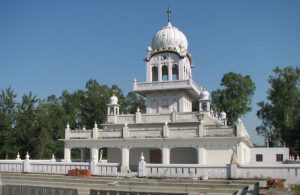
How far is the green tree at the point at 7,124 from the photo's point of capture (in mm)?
37250

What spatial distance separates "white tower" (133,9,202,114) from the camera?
113ft

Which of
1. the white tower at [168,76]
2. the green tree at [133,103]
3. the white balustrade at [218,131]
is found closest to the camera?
the white balustrade at [218,131]

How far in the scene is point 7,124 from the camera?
37.6 meters

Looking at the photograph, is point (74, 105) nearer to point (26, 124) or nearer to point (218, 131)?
point (26, 124)

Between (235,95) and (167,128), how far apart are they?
28933 millimetres

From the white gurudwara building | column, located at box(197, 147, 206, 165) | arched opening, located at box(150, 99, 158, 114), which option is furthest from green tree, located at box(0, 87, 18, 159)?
column, located at box(197, 147, 206, 165)

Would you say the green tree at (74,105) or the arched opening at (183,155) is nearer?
the arched opening at (183,155)

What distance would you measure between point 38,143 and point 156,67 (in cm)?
1516

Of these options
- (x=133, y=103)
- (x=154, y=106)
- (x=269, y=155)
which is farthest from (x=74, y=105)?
(x=269, y=155)

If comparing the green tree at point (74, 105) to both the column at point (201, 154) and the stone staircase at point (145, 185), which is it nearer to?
the column at point (201, 154)

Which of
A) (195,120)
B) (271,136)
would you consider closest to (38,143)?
(195,120)

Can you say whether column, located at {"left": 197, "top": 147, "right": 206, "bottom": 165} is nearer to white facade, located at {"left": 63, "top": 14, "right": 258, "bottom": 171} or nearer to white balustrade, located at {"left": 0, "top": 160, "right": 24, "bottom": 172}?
white facade, located at {"left": 63, "top": 14, "right": 258, "bottom": 171}

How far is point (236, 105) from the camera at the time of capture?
Result: 2093 inches

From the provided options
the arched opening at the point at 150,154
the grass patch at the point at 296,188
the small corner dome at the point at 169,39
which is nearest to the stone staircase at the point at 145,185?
the grass patch at the point at 296,188
